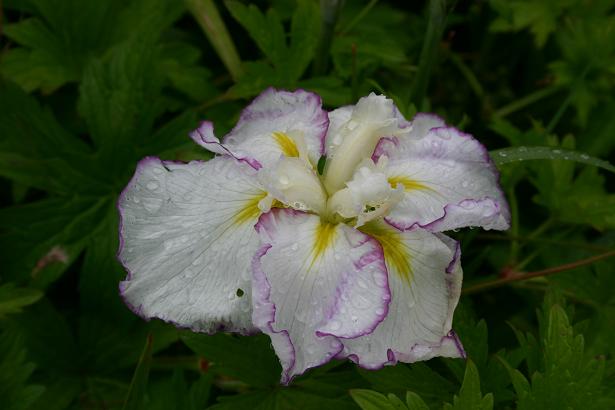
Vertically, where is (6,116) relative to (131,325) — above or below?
above

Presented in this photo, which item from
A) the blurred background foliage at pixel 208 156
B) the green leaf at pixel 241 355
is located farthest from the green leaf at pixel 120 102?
the green leaf at pixel 241 355

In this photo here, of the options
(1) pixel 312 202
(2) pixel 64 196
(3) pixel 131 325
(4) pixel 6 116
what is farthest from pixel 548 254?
(4) pixel 6 116

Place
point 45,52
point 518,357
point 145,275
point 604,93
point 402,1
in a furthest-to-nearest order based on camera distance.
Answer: point 402,1, point 604,93, point 45,52, point 518,357, point 145,275

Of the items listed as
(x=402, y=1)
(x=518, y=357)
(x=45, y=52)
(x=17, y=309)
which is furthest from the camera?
(x=402, y=1)

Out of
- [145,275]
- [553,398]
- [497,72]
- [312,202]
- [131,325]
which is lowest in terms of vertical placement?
[131,325]

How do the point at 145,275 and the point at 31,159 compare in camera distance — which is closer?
the point at 145,275

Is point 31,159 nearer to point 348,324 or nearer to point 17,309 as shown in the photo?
point 17,309

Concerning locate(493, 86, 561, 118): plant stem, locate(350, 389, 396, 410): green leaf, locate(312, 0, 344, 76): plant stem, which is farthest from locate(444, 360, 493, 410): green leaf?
locate(493, 86, 561, 118): plant stem
